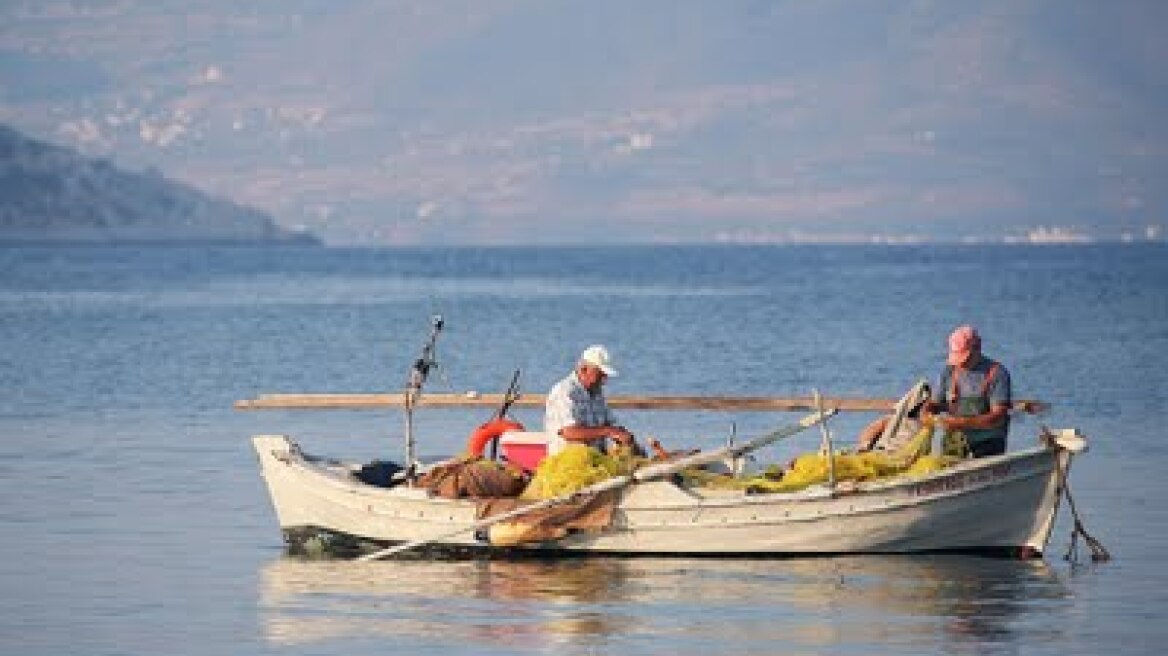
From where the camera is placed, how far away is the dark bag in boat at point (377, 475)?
2898 centimetres

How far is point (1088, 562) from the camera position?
27.9 meters

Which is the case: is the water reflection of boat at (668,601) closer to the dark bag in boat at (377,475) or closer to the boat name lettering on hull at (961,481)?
the boat name lettering on hull at (961,481)

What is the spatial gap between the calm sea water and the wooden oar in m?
0.29

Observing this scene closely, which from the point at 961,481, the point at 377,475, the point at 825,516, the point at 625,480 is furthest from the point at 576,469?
the point at 961,481

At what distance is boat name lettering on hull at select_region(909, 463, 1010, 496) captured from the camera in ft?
87.4

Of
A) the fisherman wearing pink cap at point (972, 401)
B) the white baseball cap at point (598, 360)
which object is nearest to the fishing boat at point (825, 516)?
the fisherman wearing pink cap at point (972, 401)

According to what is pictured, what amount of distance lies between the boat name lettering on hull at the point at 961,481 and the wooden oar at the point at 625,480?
1080mm

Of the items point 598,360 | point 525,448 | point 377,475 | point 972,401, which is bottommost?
point 377,475

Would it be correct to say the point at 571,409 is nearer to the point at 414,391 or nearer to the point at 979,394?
the point at 414,391

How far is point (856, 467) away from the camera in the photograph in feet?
89.2

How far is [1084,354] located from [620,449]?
134 ft

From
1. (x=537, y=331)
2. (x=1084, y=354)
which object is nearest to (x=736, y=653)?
(x=1084, y=354)

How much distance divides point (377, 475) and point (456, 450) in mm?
9898

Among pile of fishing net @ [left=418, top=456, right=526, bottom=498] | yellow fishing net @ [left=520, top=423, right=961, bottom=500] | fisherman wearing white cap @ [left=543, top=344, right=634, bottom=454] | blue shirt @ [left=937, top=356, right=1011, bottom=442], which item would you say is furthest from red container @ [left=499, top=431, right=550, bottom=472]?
blue shirt @ [left=937, top=356, right=1011, bottom=442]
